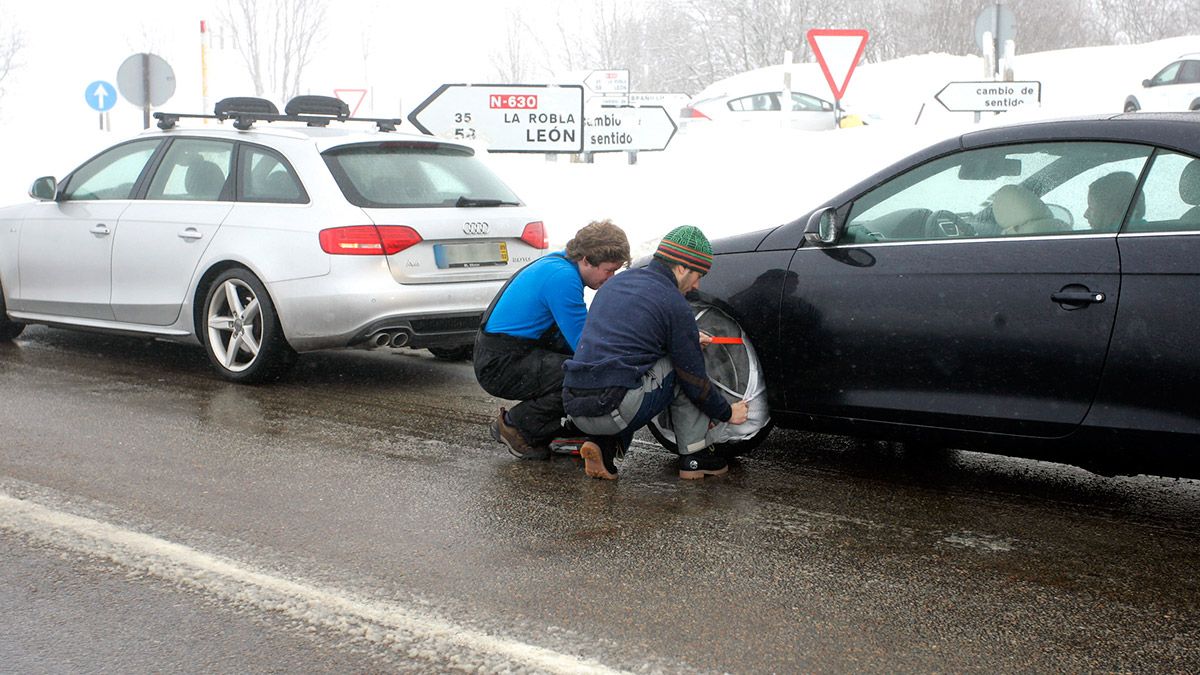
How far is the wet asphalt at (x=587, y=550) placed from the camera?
372cm

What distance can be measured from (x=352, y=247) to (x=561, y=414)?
193 cm

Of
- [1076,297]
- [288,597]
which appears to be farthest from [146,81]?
[1076,297]

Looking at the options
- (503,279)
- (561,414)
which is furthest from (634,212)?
(561,414)

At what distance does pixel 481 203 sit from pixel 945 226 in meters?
3.32

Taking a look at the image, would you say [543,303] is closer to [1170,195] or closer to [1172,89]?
[1170,195]

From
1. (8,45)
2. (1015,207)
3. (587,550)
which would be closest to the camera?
(587,550)

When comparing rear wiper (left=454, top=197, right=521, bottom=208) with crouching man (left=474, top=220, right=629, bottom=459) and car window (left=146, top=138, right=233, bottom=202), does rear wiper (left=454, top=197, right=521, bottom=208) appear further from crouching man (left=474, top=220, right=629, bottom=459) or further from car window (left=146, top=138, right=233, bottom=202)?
crouching man (left=474, top=220, right=629, bottom=459)

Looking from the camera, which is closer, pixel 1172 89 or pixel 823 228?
pixel 823 228

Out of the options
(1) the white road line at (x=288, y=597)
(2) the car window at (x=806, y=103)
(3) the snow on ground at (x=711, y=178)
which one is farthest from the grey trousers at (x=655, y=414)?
(2) the car window at (x=806, y=103)

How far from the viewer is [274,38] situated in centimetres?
4744

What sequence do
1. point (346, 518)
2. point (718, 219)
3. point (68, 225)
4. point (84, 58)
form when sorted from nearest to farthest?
point (346, 518) < point (68, 225) < point (718, 219) < point (84, 58)

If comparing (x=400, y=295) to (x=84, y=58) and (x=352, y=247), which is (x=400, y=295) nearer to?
(x=352, y=247)

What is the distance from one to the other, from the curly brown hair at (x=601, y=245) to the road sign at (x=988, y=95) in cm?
1089

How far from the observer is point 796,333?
5.57 meters
